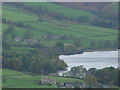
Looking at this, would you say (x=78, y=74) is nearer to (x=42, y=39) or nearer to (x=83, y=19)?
(x=42, y=39)

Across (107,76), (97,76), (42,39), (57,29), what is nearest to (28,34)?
(42,39)

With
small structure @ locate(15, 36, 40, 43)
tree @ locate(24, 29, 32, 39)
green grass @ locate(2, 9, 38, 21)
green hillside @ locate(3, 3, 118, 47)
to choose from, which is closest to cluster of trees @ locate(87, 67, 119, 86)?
green hillside @ locate(3, 3, 118, 47)

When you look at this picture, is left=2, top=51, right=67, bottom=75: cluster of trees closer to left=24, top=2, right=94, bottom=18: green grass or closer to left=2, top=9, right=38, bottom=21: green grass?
left=2, top=9, right=38, bottom=21: green grass

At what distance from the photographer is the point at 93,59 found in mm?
33531

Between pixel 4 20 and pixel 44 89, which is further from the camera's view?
pixel 4 20

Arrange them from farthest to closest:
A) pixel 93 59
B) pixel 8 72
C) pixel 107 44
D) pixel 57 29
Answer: pixel 57 29 < pixel 107 44 < pixel 93 59 < pixel 8 72

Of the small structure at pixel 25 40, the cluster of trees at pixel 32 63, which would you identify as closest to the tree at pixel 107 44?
the small structure at pixel 25 40

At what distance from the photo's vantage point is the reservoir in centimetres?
3127

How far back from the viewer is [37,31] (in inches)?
1646

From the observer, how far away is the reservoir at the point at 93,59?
31.3 meters

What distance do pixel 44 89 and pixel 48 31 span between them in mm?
19135

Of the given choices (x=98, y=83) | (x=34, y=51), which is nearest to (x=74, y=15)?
(x=34, y=51)

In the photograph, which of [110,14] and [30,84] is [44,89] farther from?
[110,14]

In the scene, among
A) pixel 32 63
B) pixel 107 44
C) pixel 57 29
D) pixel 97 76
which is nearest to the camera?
pixel 97 76
